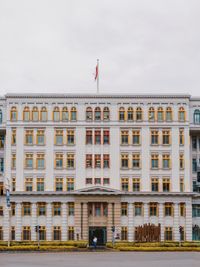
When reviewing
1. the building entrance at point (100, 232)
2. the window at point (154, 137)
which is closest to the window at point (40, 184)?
the building entrance at point (100, 232)

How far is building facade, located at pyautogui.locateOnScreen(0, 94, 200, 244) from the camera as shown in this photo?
8475cm

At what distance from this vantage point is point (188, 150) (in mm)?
86500

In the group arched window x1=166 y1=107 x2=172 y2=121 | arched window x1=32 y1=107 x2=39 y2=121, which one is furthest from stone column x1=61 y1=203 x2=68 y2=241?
arched window x1=166 y1=107 x2=172 y2=121

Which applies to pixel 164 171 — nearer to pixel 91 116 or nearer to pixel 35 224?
pixel 91 116

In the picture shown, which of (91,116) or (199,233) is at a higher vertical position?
(91,116)

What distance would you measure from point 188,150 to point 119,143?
9.21 metres

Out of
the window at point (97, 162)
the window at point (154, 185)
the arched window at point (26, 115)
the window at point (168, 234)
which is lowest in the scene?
the window at point (168, 234)

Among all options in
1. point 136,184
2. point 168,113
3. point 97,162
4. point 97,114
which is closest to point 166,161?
point 136,184

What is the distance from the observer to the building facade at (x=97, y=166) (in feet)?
278

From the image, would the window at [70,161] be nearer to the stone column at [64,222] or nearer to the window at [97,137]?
the window at [97,137]

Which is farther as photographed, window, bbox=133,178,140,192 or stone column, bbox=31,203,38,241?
window, bbox=133,178,140,192

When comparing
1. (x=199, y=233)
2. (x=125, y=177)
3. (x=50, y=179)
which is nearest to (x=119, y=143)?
(x=125, y=177)

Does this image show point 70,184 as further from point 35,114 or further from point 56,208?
point 35,114

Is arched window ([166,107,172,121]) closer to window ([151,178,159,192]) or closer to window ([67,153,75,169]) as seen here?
window ([151,178,159,192])
